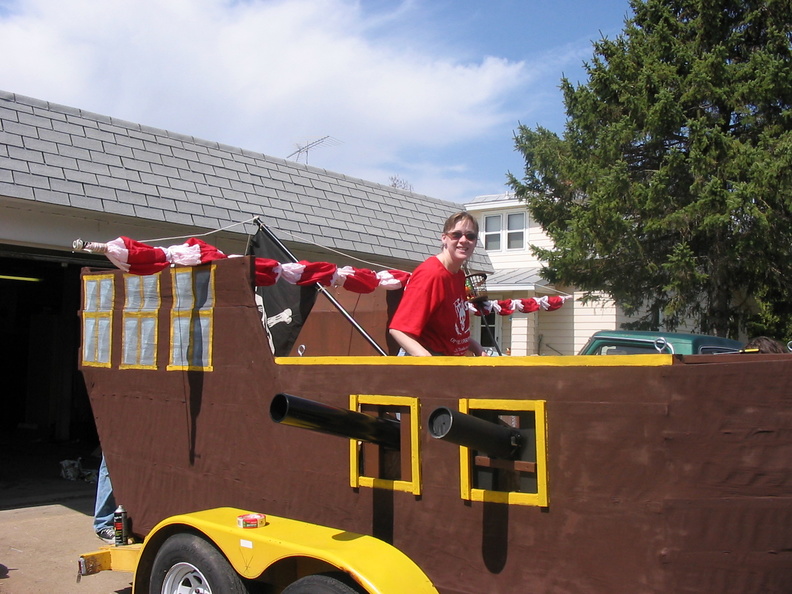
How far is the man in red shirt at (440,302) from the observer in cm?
359

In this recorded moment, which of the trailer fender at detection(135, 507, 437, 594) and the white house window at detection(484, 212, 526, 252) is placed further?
the white house window at detection(484, 212, 526, 252)

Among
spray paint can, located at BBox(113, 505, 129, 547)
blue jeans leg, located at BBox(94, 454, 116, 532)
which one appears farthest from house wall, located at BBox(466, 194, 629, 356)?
spray paint can, located at BBox(113, 505, 129, 547)

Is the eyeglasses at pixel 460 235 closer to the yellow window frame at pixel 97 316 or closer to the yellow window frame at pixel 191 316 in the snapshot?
the yellow window frame at pixel 191 316

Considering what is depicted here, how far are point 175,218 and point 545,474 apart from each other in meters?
7.17

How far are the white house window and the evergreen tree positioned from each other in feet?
28.5

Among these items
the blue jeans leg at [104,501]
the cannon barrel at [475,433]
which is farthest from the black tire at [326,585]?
the blue jeans leg at [104,501]

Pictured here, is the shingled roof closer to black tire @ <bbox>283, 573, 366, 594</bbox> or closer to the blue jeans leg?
the blue jeans leg

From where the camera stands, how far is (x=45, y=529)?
24.7 feet

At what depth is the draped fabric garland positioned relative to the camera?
389 centimetres

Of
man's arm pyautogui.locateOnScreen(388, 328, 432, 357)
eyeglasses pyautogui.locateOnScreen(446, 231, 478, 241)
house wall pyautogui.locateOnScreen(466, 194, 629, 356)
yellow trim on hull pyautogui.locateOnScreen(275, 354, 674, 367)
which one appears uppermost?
house wall pyautogui.locateOnScreen(466, 194, 629, 356)

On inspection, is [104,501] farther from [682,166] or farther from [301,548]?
[682,166]

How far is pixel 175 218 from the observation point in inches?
349

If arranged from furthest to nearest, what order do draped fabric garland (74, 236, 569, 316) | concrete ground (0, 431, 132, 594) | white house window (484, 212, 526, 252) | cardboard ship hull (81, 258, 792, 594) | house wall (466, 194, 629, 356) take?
white house window (484, 212, 526, 252)
house wall (466, 194, 629, 356)
concrete ground (0, 431, 132, 594)
draped fabric garland (74, 236, 569, 316)
cardboard ship hull (81, 258, 792, 594)

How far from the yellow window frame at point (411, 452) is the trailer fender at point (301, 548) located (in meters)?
0.22
